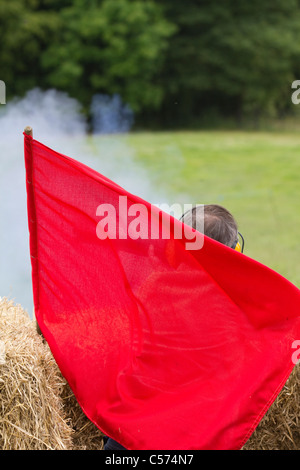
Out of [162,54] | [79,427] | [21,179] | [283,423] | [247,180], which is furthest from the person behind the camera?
[162,54]

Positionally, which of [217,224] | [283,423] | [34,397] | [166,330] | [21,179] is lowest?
[283,423]

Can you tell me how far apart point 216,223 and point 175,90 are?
2756 cm

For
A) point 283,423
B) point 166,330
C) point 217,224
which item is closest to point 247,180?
point 283,423

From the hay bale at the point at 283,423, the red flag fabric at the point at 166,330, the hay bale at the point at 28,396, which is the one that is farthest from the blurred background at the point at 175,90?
the hay bale at the point at 28,396

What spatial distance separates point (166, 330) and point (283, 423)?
102 centimetres

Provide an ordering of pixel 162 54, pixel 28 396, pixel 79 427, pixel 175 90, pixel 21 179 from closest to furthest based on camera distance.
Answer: pixel 28 396 → pixel 79 427 → pixel 21 179 → pixel 162 54 → pixel 175 90

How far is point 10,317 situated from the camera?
2684 millimetres

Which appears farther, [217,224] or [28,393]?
[217,224]

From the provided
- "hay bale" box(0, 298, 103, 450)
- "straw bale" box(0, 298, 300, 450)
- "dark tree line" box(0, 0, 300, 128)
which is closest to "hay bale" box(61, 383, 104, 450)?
"straw bale" box(0, 298, 300, 450)

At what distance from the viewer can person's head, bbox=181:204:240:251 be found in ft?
8.42

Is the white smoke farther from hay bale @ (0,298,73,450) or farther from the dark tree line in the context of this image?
the dark tree line

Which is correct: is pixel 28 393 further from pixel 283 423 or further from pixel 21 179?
pixel 21 179

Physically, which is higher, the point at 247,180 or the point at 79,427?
the point at 247,180

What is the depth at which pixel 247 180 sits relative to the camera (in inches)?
631
